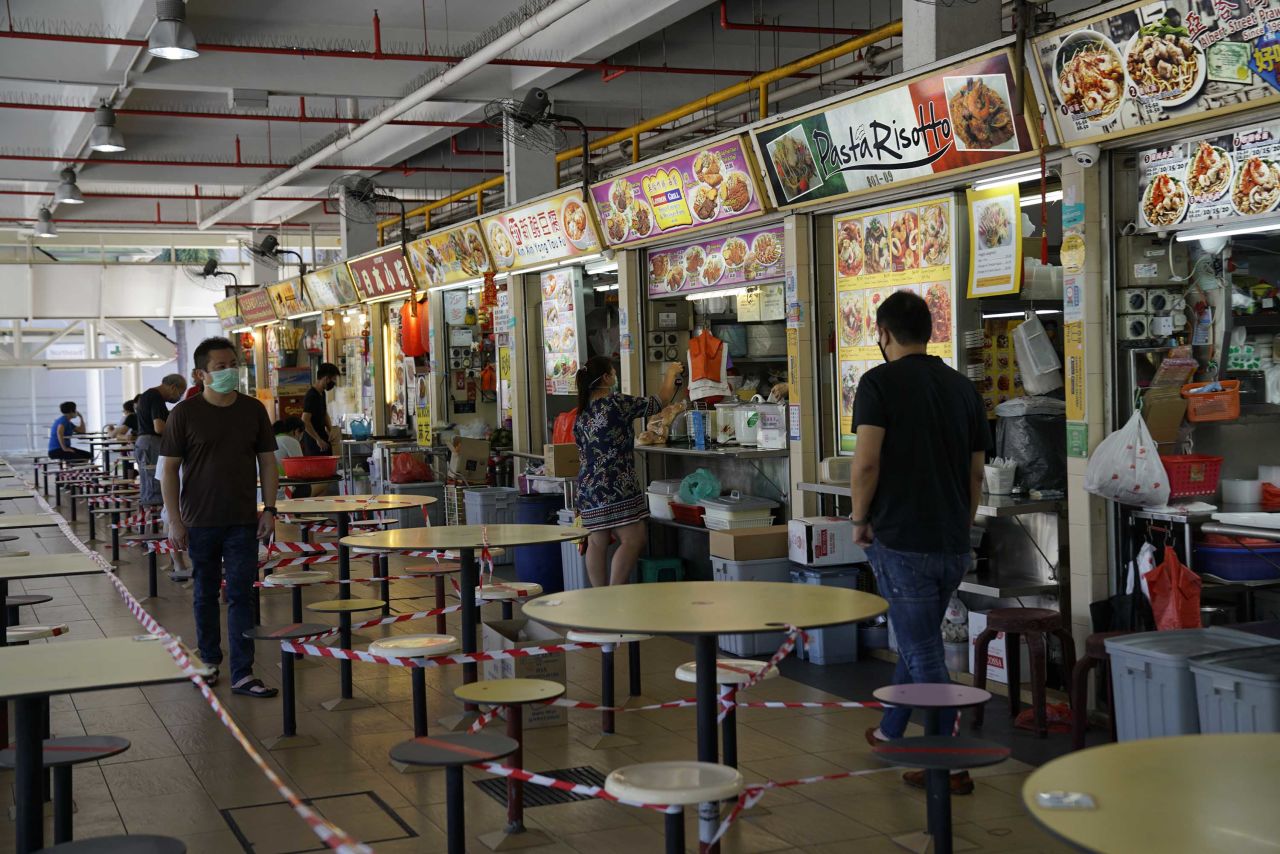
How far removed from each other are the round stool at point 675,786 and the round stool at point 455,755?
53 cm

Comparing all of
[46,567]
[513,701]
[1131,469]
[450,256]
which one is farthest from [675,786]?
[450,256]

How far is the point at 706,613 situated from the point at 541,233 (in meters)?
7.69

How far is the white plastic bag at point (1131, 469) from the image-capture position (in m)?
5.77

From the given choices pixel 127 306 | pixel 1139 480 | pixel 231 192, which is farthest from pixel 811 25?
pixel 127 306

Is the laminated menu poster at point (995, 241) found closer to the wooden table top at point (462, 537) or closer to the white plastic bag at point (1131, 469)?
the white plastic bag at point (1131, 469)

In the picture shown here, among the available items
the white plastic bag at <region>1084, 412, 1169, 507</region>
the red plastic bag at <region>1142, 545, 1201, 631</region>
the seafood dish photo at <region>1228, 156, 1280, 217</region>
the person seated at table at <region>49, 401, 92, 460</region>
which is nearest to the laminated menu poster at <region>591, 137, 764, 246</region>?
the white plastic bag at <region>1084, 412, 1169, 507</region>

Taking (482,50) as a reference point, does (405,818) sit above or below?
below

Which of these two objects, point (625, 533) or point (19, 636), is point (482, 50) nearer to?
point (625, 533)

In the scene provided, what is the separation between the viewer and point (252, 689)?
22.6 ft

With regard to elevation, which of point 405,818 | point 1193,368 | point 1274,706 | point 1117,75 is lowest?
point 405,818

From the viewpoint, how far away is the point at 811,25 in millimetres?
10891

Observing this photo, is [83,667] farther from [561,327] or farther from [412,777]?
[561,327]

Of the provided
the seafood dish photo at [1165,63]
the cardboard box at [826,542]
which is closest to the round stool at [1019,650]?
the cardboard box at [826,542]

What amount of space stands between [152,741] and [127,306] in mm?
21104
